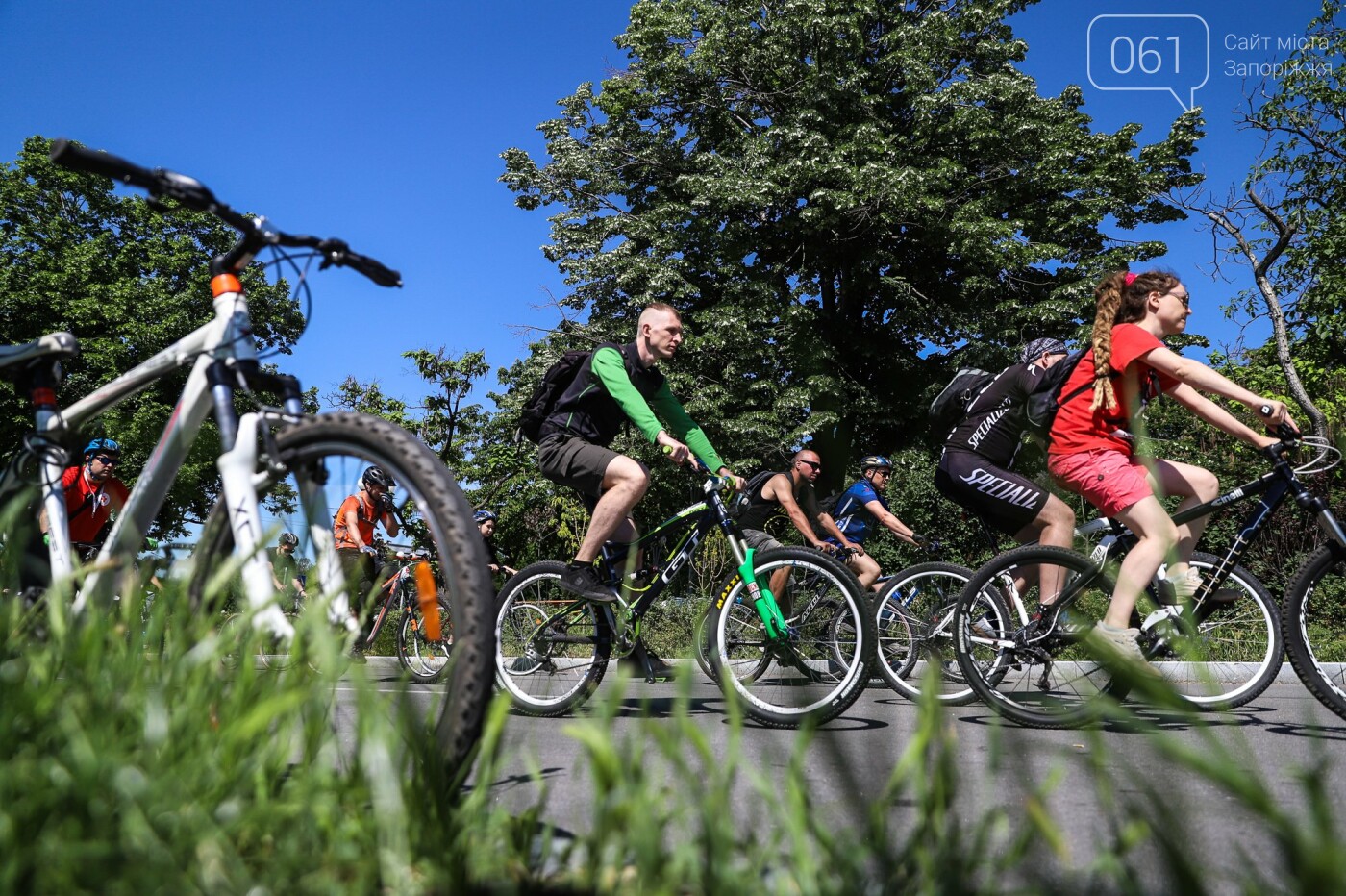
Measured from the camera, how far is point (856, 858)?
1.11m

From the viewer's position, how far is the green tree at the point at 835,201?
78.9 feet

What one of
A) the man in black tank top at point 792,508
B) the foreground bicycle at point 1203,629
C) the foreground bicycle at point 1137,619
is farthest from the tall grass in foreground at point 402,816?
the man in black tank top at point 792,508

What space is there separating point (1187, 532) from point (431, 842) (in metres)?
4.42

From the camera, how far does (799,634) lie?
5.17 m

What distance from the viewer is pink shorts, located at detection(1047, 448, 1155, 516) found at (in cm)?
457

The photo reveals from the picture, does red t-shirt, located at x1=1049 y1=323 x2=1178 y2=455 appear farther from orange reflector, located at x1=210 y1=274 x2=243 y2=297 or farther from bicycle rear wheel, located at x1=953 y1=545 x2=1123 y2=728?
orange reflector, located at x1=210 y1=274 x2=243 y2=297

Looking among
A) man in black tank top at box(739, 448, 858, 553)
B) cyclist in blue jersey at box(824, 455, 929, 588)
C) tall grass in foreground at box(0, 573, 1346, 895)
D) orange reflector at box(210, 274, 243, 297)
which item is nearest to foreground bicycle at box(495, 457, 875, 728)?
orange reflector at box(210, 274, 243, 297)

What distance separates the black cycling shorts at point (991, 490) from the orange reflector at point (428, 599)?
4.00m

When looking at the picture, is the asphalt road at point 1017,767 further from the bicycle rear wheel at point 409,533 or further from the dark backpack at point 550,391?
the dark backpack at point 550,391

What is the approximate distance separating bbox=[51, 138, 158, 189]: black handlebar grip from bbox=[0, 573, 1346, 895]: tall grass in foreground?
1.41 m

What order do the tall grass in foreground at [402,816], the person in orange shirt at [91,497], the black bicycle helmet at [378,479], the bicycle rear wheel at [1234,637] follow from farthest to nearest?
the person in orange shirt at [91,497], the bicycle rear wheel at [1234,637], the black bicycle helmet at [378,479], the tall grass in foreground at [402,816]

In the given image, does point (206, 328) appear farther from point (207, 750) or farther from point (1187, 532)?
point (1187, 532)

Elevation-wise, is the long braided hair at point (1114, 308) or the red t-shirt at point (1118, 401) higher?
the long braided hair at point (1114, 308)

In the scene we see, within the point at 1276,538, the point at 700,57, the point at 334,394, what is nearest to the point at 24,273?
the point at 334,394
